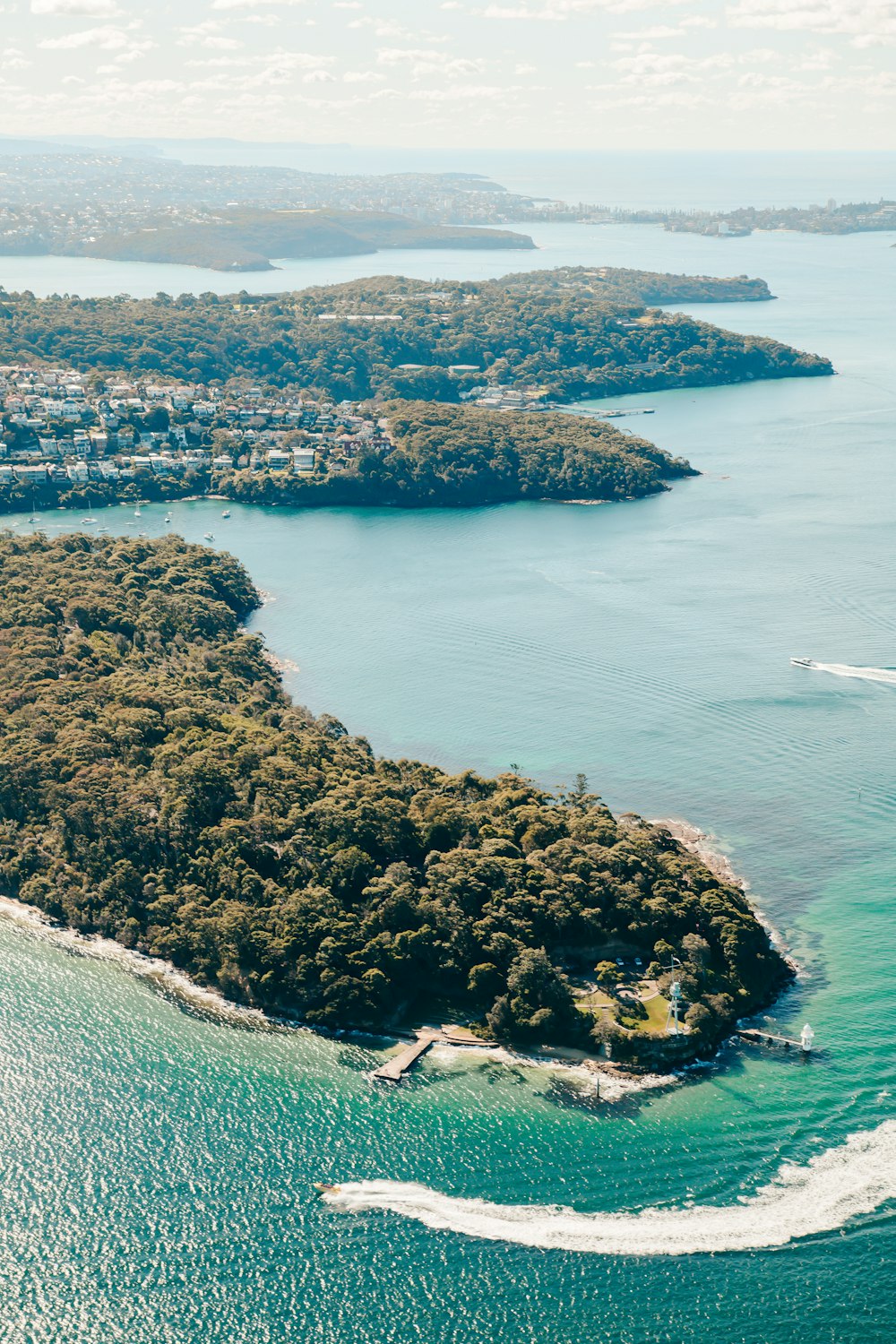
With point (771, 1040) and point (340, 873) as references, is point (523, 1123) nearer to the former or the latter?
point (771, 1040)

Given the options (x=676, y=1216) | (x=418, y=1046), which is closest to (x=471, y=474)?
(x=418, y=1046)

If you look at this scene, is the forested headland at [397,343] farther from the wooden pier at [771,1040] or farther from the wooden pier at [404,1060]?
the wooden pier at [771,1040]

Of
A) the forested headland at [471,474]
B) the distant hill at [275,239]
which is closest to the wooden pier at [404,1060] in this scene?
the forested headland at [471,474]

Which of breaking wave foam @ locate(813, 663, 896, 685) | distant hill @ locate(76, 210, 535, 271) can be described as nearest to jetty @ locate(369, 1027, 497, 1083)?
breaking wave foam @ locate(813, 663, 896, 685)

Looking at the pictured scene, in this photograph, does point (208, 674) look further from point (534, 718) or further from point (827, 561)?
point (827, 561)

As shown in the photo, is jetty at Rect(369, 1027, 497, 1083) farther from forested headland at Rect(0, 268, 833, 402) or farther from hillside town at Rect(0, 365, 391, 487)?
forested headland at Rect(0, 268, 833, 402)

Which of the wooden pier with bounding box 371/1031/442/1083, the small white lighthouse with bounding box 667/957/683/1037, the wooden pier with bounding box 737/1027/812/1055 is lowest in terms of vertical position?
the wooden pier with bounding box 371/1031/442/1083
